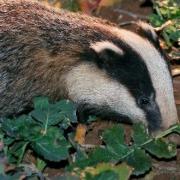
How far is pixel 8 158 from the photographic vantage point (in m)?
4.41

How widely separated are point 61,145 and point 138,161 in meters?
0.52

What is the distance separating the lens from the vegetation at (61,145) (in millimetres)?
4254

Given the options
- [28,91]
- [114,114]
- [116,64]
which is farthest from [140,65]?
[28,91]

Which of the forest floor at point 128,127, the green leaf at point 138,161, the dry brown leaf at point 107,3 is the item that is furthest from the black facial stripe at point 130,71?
the dry brown leaf at point 107,3

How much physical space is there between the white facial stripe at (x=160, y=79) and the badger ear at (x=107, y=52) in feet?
0.42

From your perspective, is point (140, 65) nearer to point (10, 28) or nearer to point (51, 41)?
point (51, 41)

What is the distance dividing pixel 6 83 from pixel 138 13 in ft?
8.23

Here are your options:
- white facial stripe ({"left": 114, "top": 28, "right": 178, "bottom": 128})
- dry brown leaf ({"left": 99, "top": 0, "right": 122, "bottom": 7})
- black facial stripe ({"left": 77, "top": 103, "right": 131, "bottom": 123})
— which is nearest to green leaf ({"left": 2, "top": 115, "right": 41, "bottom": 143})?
black facial stripe ({"left": 77, "top": 103, "right": 131, "bottom": 123})

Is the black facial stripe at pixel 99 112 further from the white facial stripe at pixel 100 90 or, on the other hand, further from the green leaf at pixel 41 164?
the green leaf at pixel 41 164

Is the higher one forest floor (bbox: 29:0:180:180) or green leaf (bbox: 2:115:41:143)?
green leaf (bbox: 2:115:41:143)

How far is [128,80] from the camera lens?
187 inches

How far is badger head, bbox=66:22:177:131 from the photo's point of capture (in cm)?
470

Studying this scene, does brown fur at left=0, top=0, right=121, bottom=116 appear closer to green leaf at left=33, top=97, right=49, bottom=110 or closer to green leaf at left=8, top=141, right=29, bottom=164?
green leaf at left=33, top=97, right=49, bottom=110

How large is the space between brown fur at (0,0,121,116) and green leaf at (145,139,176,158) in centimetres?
86
